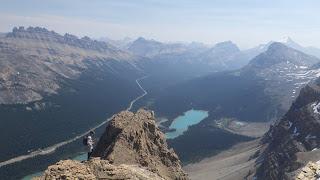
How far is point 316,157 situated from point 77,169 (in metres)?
152

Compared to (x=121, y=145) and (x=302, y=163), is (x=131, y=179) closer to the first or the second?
(x=121, y=145)

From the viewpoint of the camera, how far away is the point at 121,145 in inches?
3494

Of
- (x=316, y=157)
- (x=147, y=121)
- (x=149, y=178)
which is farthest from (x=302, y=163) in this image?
(x=149, y=178)

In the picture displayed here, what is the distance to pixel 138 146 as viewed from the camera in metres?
94.6

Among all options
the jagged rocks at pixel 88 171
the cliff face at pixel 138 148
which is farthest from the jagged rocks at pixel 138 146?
the jagged rocks at pixel 88 171

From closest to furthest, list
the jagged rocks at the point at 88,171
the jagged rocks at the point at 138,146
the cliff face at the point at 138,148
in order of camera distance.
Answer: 1. the jagged rocks at the point at 88,171
2. the cliff face at the point at 138,148
3. the jagged rocks at the point at 138,146

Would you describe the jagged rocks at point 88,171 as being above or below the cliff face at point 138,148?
above

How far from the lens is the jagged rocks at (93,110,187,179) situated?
285 ft

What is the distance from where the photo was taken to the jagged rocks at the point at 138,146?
86.8m

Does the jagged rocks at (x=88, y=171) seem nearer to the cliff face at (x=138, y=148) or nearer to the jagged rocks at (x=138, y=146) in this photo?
the cliff face at (x=138, y=148)

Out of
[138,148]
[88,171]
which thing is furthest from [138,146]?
[88,171]

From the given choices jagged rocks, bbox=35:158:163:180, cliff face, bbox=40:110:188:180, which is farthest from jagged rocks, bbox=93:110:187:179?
jagged rocks, bbox=35:158:163:180

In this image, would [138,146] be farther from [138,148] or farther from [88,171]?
[88,171]

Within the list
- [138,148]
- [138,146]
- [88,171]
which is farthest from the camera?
[138,146]
